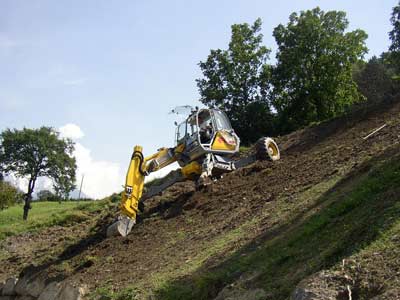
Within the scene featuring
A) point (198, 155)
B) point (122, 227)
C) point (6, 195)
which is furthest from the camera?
point (6, 195)

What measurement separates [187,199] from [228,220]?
392 centimetres

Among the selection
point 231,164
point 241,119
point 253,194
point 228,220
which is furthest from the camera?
point 241,119

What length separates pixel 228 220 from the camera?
501 inches

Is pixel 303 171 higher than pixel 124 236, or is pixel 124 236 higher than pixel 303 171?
pixel 303 171

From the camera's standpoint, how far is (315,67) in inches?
1442

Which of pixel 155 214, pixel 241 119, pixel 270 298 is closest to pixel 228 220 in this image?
pixel 155 214

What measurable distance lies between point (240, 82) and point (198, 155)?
21.4m

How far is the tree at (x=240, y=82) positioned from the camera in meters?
35.8

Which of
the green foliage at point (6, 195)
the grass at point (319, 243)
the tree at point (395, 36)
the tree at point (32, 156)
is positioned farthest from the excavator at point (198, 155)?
the tree at point (32, 156)

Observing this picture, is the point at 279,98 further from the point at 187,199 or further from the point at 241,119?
the point at 187,199

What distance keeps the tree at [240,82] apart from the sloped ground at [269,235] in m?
15.3

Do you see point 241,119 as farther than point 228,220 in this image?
Yes

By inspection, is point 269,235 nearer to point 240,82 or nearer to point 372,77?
point 240,82

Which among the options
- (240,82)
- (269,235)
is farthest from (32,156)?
(269,235)
